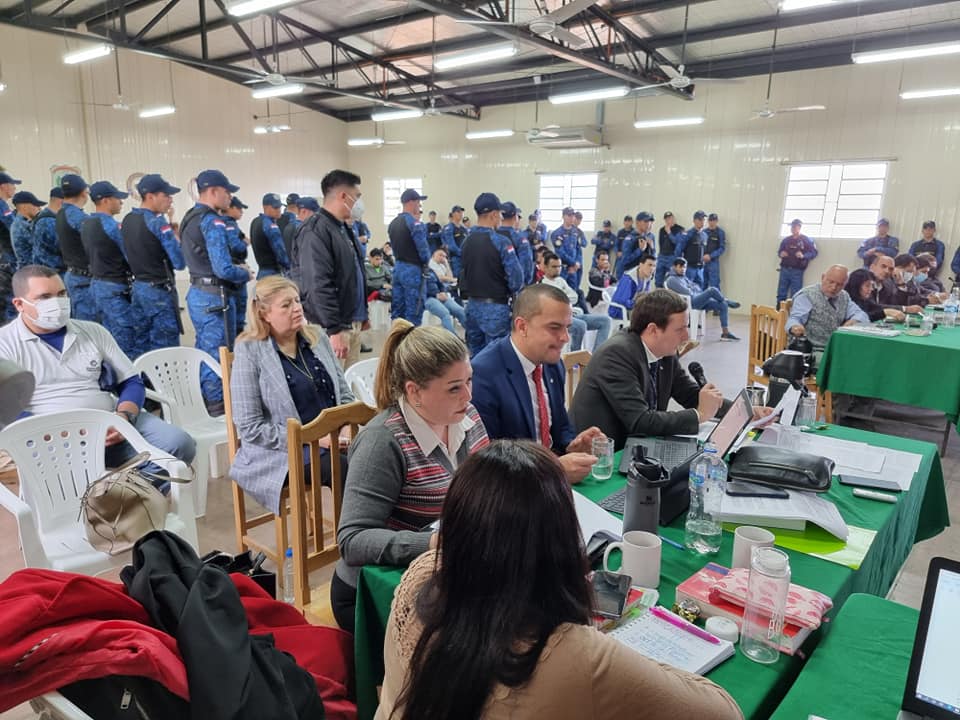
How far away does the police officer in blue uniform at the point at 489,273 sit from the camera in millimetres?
5016

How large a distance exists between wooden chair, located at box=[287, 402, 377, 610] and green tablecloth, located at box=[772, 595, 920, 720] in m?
1.17

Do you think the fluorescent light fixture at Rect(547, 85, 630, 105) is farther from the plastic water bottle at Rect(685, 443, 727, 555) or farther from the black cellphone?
the black cellphone

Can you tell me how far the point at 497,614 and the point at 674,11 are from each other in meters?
8.73

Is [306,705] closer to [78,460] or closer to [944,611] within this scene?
[944,611]

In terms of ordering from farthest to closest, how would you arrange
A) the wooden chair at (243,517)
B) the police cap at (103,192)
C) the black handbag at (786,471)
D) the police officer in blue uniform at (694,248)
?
the police officer in blue uniform at (694,248)
the police cap at (103,192)
the wooden chair at (243,517)
the black handbag at (786,471)

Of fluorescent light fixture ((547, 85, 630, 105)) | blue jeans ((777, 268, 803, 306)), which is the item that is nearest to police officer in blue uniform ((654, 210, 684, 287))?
blue jeans ((777, 268, 803, 306))

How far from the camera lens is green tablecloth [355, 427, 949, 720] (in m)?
0.99

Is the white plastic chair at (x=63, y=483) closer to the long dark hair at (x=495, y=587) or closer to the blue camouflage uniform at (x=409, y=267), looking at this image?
the long dark hair at (x=495, y=587)

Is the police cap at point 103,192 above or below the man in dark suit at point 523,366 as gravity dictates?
above

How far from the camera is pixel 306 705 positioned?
3.64ft

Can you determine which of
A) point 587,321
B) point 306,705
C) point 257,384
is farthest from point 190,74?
point 306,705

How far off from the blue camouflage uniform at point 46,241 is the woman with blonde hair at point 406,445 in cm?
566

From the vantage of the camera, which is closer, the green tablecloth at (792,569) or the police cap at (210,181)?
the green tablecloth at (792,569)

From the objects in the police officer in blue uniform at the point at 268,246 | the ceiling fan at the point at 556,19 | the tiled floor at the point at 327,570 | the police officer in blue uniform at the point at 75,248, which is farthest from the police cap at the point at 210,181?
the ceiling fan at the point at 556,19
